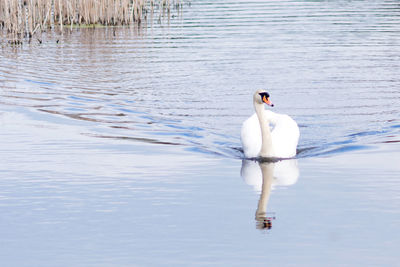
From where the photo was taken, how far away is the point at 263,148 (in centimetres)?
1255

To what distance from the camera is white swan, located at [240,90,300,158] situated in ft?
41.2

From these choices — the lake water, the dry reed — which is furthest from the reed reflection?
the dry reed

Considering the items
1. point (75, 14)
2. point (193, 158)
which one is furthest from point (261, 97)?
point (75, 14)

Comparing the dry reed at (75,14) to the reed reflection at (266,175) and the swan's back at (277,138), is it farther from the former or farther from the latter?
the reed reflection at (266,175)

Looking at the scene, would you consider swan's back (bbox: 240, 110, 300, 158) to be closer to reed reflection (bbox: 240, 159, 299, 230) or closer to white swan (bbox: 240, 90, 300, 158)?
white swan (bbox: 240, 90, 300, 158)

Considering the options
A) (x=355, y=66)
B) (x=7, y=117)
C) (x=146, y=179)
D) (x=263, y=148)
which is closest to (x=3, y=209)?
(x=146, y=179)

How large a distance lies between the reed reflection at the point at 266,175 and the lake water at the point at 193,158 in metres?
0.03

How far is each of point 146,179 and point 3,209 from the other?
203 centimetres

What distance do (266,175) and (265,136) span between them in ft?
3.13

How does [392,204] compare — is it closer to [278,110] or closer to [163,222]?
[163,222]

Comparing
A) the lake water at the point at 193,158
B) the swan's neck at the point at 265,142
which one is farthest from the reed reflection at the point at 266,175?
the swan's neck at the point at 265,142

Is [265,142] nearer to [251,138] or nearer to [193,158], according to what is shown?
[251,138]

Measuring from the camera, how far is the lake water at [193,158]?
8.41 meters

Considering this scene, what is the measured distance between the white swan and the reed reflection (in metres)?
0.15
